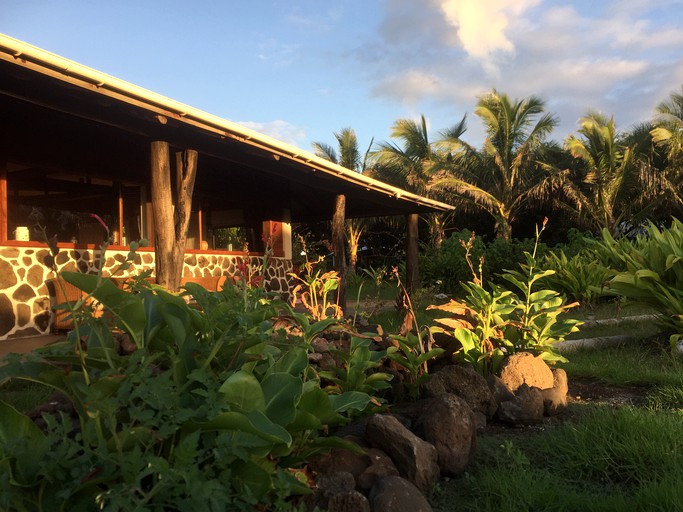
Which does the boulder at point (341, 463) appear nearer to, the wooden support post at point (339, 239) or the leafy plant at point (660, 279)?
the leafy plant at point (660, 279)

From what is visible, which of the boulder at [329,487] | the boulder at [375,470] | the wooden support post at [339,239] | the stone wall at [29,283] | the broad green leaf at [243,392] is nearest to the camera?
the broad green leaf at [243,392]

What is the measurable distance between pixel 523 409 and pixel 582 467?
65cm

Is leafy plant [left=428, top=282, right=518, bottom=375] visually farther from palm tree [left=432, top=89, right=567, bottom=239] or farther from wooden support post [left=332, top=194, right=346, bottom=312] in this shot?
palm tree [left=432, top=89, right=567, bottom=239]

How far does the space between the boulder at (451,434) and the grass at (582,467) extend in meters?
Answer: 0.07

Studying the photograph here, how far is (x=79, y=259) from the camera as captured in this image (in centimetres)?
723

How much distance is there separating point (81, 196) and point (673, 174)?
2002 centimetres

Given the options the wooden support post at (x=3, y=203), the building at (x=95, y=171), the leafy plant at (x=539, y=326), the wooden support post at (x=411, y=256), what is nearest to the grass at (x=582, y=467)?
the leafy plant at (x=539, y=326)

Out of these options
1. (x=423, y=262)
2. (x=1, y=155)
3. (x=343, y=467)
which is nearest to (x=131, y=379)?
(x=343, y=467)

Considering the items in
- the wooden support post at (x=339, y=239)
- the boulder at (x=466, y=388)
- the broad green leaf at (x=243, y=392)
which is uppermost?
the wooden support post at (x=339, y=239)

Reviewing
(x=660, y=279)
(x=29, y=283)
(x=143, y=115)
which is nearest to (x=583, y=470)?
(x=660, y=279)

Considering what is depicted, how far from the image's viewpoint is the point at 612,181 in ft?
64.1

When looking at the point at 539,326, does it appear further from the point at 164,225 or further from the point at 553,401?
the point at 164,225

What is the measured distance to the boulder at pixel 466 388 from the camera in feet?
9.88

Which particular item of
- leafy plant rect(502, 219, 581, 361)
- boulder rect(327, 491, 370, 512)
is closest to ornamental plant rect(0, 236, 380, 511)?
boulder rect(327, 491, 370, 512)
